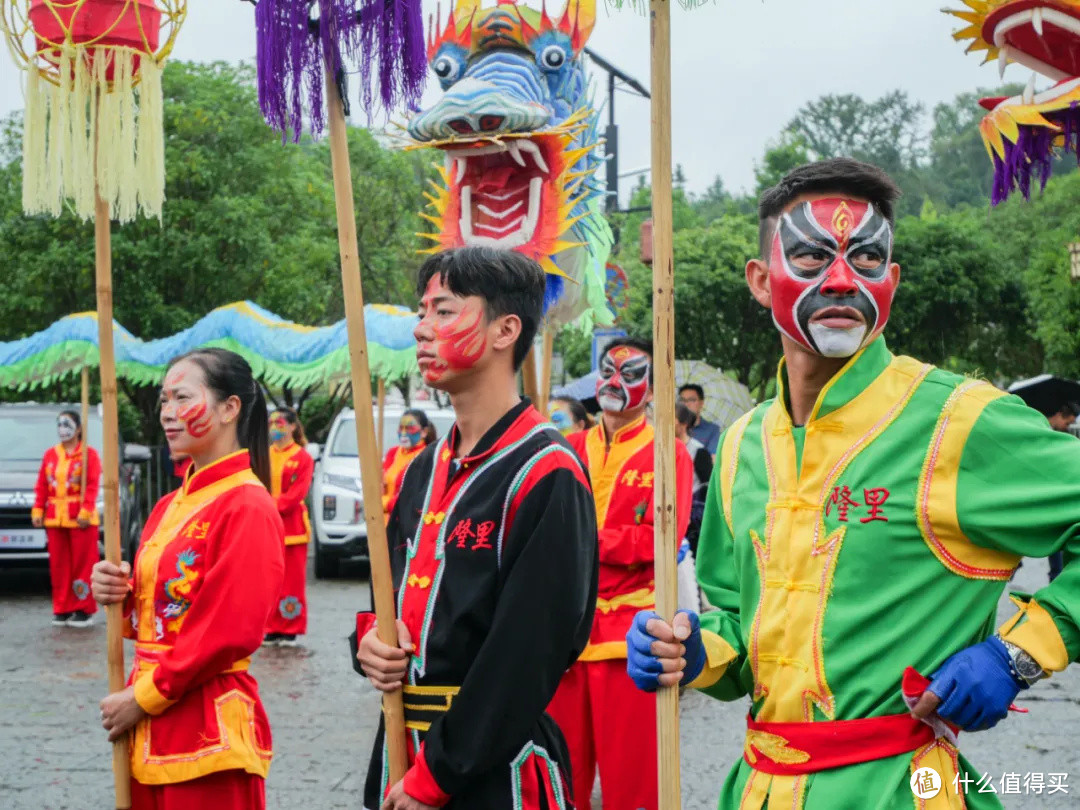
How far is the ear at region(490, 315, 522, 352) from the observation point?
3.26 m

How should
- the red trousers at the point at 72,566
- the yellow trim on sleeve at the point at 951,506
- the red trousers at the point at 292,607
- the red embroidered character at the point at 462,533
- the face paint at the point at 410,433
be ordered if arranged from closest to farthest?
the yellow trim on sleeve at the point at 951,506
the red embroidered character at the point at 462,533
the red trousers at the point at 292,607
the red trousers at the point at 72,566
the face paint at the point at 410,433

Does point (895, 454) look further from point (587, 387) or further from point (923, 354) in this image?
point (923, 354)

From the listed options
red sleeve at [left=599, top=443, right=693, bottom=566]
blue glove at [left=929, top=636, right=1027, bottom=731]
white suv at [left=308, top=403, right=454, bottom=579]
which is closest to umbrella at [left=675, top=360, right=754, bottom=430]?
white suv at [left=308, top=403, right=454, bottom=579]

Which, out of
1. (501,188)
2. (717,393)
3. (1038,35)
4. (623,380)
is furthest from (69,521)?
(1038,35)

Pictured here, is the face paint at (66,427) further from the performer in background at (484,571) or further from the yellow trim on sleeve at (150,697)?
the performer in background at (484,571)

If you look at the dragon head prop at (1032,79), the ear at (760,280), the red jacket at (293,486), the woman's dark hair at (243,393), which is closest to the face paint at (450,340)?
the ear at (760,280)

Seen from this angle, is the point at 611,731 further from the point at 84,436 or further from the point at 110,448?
the point at 84,436

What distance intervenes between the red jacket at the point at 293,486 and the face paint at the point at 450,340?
7.95 m

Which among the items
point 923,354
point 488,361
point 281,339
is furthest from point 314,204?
point 488,361

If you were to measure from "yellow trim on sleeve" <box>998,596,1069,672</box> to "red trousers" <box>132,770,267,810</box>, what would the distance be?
86.5 inches

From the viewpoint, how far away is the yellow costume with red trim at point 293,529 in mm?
10508

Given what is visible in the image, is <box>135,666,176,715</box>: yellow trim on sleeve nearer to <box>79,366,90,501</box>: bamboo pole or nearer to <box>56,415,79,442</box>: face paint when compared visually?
<box>79,366,90,501</box>: bamboo pole

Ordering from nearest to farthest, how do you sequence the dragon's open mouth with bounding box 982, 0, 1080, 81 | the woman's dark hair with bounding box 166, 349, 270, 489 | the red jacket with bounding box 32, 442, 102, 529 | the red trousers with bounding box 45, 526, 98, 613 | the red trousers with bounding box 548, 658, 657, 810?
the woman's dark hair with bounding box 166, 349, 270, 489
the red trousers with bounding box 548, 658, 657, 810
the dragon's open mouth with bounding box 982, 0, 1080, 81
the red trousers with bounding box 45, 526, 98, 613
the red jacket with bounding box 32, 442, 102, 529

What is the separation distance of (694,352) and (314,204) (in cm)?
741
